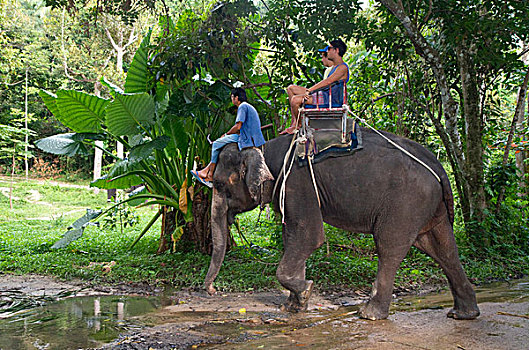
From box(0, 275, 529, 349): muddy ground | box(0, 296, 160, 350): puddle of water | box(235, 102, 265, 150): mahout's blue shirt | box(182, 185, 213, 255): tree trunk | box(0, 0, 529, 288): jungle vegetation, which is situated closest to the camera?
box(0, 275, 529, 349): muddy ground

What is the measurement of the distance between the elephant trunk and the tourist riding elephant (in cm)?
1

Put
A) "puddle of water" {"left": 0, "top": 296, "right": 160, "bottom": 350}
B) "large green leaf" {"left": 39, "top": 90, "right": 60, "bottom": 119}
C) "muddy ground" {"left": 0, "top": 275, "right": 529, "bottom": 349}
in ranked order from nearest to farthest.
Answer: "muddy ground" {"left": 0, "top": 275, "right": 529, "bottom": 349}, "puddle of water" {"left": 0, "top": 296, "right": 160, "bottom": 350}, "large green leaf" {"left": 39, "top": 90, "right": 60, "bottom": 119}

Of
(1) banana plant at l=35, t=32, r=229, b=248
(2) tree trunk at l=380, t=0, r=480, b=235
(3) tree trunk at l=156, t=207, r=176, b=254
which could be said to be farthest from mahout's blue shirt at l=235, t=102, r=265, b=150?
(2) tree trunk at l=380, t=0, r=480, b=235

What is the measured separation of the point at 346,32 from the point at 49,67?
2334 cm

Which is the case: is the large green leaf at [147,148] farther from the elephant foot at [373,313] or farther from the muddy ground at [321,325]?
the elephant foot at [373,313]

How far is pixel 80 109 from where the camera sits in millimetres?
7781

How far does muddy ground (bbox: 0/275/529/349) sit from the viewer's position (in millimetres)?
3662

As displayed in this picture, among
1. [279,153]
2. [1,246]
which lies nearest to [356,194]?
[279,153]

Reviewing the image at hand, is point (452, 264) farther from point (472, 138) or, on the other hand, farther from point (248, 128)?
point (472, 138)

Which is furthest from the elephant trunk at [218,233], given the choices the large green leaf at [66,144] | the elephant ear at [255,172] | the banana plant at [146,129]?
the large green leaf at [66,144]

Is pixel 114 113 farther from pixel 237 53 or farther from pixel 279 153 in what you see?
pixel 279 153

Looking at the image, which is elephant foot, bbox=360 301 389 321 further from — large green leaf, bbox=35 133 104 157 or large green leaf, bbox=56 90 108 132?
large green leaf, bbox=56 90 108 132

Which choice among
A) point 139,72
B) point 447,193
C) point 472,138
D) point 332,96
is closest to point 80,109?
point 139,72

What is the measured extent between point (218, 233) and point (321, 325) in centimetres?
140
